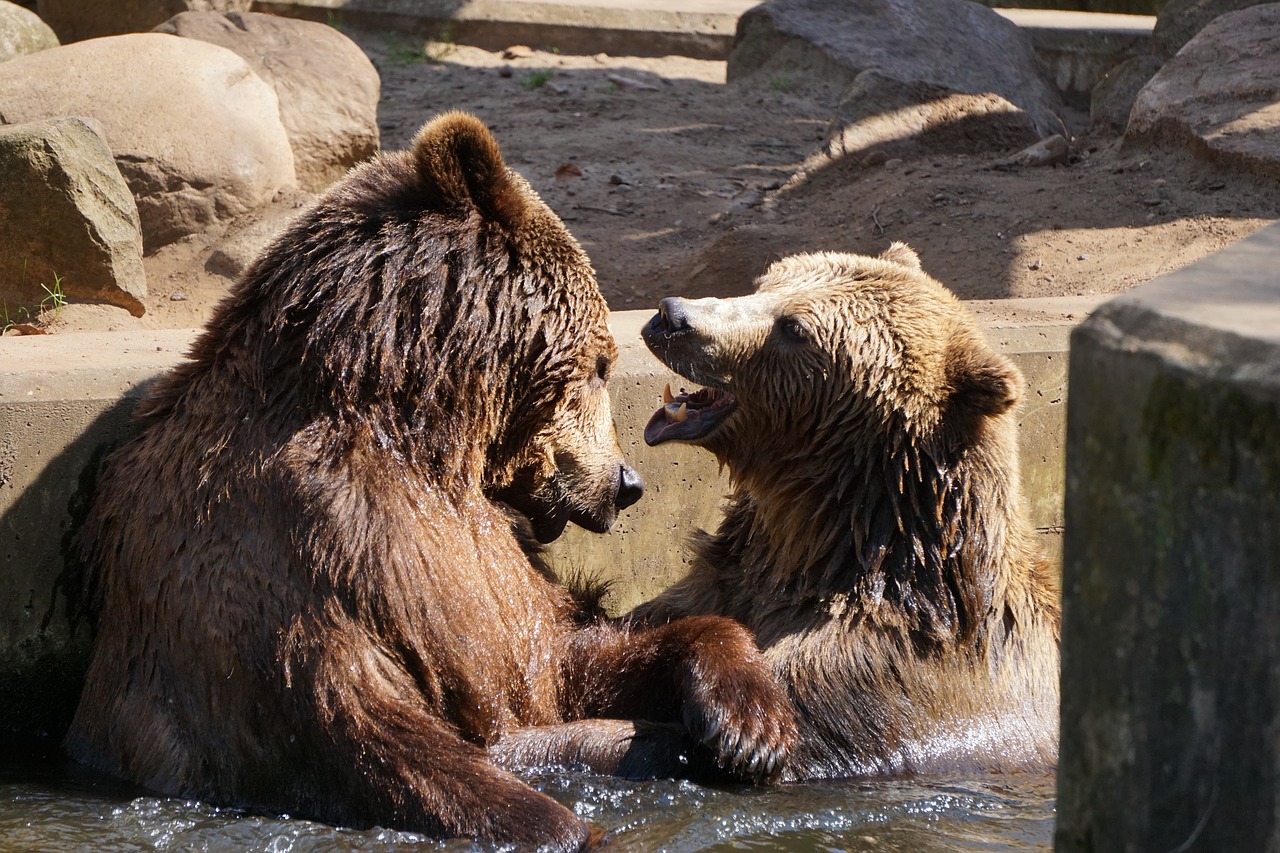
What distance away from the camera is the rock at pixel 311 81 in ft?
35.1

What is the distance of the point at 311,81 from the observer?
10977 mm

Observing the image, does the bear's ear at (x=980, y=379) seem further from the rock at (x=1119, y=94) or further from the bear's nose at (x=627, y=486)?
the rock at (x=1119, y=94)

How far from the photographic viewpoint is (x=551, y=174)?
11.9 m

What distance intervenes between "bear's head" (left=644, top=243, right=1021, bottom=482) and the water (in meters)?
1.13

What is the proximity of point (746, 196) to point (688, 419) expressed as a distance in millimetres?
6631

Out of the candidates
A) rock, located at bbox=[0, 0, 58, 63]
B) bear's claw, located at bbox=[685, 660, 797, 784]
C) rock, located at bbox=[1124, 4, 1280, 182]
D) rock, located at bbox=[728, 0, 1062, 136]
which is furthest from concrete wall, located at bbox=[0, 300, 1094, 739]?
rock, located at bbox=[728, 0, 1062, 136]

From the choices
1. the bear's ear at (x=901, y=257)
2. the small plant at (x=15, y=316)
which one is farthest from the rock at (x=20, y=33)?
the bear's ear at (x=901, y=257)

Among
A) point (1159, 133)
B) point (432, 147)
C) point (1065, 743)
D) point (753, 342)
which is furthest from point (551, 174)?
point (1065, 743)

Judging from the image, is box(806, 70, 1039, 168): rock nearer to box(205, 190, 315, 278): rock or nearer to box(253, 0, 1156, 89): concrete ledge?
box(205, 190, 315, 278): rock

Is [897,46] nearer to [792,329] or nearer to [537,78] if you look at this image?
[537,78]

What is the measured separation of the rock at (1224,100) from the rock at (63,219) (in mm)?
6721

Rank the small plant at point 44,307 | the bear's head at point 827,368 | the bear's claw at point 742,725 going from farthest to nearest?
1. the small plant at point 44,307
2. the bear's head at point 827,368
3. the bear's claw at point 742,725

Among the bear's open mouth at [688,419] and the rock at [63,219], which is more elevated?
the rock at [63,219]

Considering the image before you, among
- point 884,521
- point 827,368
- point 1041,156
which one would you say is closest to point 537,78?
point 1041,156
